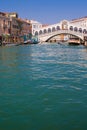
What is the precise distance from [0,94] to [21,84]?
1.09 meters

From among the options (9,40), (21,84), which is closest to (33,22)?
(9,40)

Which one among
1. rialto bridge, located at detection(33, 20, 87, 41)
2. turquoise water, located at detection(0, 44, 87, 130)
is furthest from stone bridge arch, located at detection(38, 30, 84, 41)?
turquoise water, located at detection(0, 44, 87, 130)

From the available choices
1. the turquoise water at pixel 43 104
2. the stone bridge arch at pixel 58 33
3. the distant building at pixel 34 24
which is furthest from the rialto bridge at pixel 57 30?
the turquoise water at pixel 43 104

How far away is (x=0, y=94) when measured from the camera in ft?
17.7

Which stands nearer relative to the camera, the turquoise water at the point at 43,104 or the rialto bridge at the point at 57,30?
the turquoise water at the point at 43,104

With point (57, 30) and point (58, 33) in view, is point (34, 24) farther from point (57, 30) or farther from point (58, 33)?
point (58, 33)

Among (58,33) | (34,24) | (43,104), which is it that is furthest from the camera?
(34,24)

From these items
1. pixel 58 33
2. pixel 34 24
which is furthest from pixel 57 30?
pixel 34 24

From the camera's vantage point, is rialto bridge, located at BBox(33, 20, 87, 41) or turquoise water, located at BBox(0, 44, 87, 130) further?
rialto bridge, located at BBox(33, 20, 87, 41)

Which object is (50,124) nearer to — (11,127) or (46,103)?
(11,127)

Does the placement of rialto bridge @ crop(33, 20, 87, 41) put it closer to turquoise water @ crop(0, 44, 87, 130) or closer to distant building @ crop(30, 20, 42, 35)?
distant building @ crop(30, 20, 42, 35)

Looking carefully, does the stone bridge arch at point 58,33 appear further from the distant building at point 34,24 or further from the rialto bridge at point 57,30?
the distant building at point 34,24

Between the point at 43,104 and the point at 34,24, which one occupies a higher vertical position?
the point at 34,24

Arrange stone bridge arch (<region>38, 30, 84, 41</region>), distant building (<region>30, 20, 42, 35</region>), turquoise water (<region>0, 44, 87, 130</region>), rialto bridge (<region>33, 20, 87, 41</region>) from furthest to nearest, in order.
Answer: distant building (<region>30, 20, 42, 35</region>), rialto bridge (<region>33, 20, 87, 41</region>), stone bridge arch (<region>38, 30, 84, 41</region>), turquoise water (<region>0, 44, 87, 130</region>)
